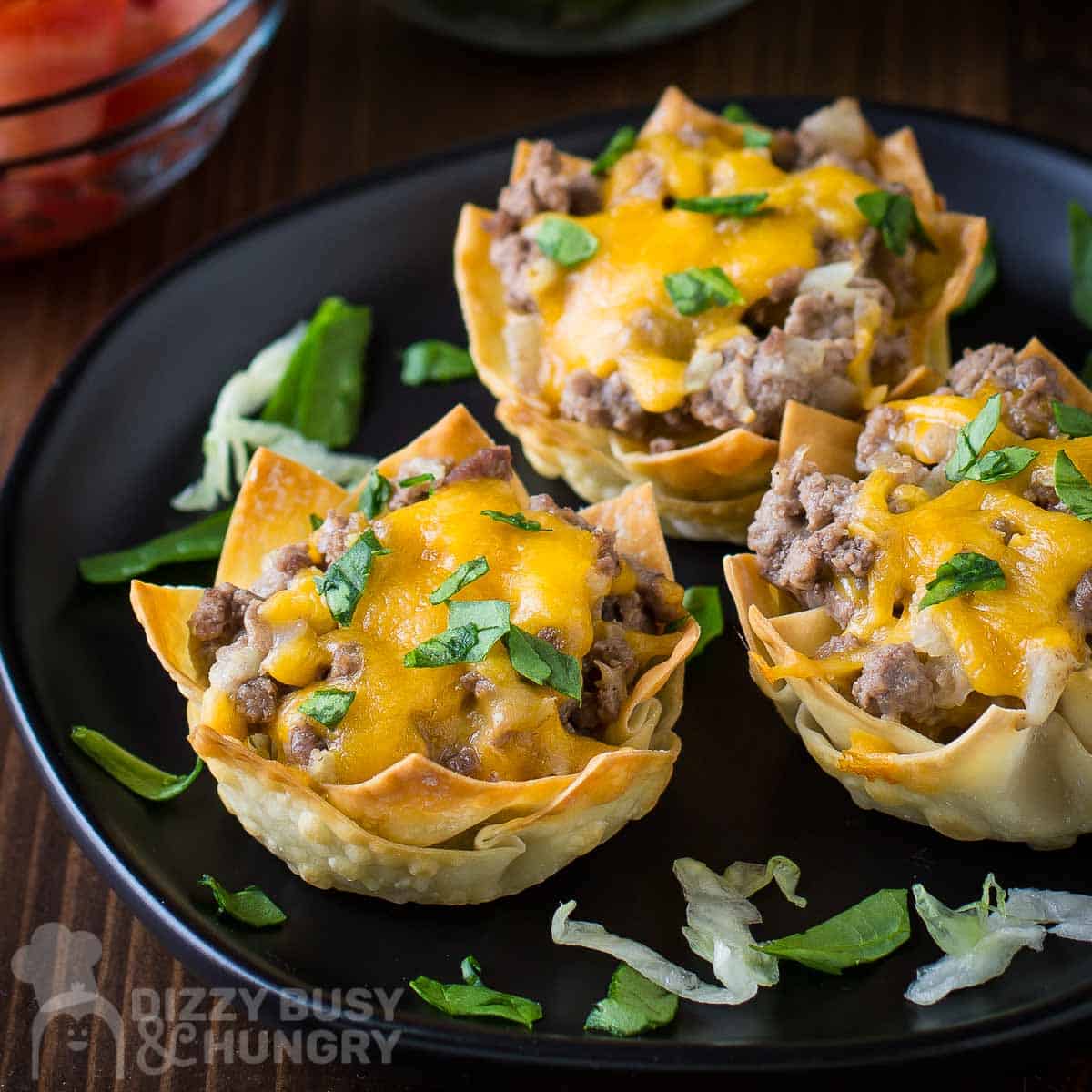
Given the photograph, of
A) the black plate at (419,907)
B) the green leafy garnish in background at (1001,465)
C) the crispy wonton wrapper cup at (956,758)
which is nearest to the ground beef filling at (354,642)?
the crispy wonton wrapper cup at (956,758)

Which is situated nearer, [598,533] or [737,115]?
[598,533]

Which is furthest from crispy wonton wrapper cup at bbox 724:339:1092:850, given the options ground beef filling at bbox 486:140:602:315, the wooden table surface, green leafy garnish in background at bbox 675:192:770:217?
the wooden table surface

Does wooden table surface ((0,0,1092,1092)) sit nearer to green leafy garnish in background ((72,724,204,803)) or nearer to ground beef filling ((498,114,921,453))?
ground beef filling ((498,114,921,453))

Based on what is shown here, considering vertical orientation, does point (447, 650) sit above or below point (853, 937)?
above

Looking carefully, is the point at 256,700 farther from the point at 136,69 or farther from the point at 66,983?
the point at 136,69

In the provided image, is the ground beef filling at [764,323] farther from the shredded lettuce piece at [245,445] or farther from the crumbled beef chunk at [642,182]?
the shredded lettuce piece at [245,445]

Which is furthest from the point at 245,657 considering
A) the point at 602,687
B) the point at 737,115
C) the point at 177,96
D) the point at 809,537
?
the point at 737,115
